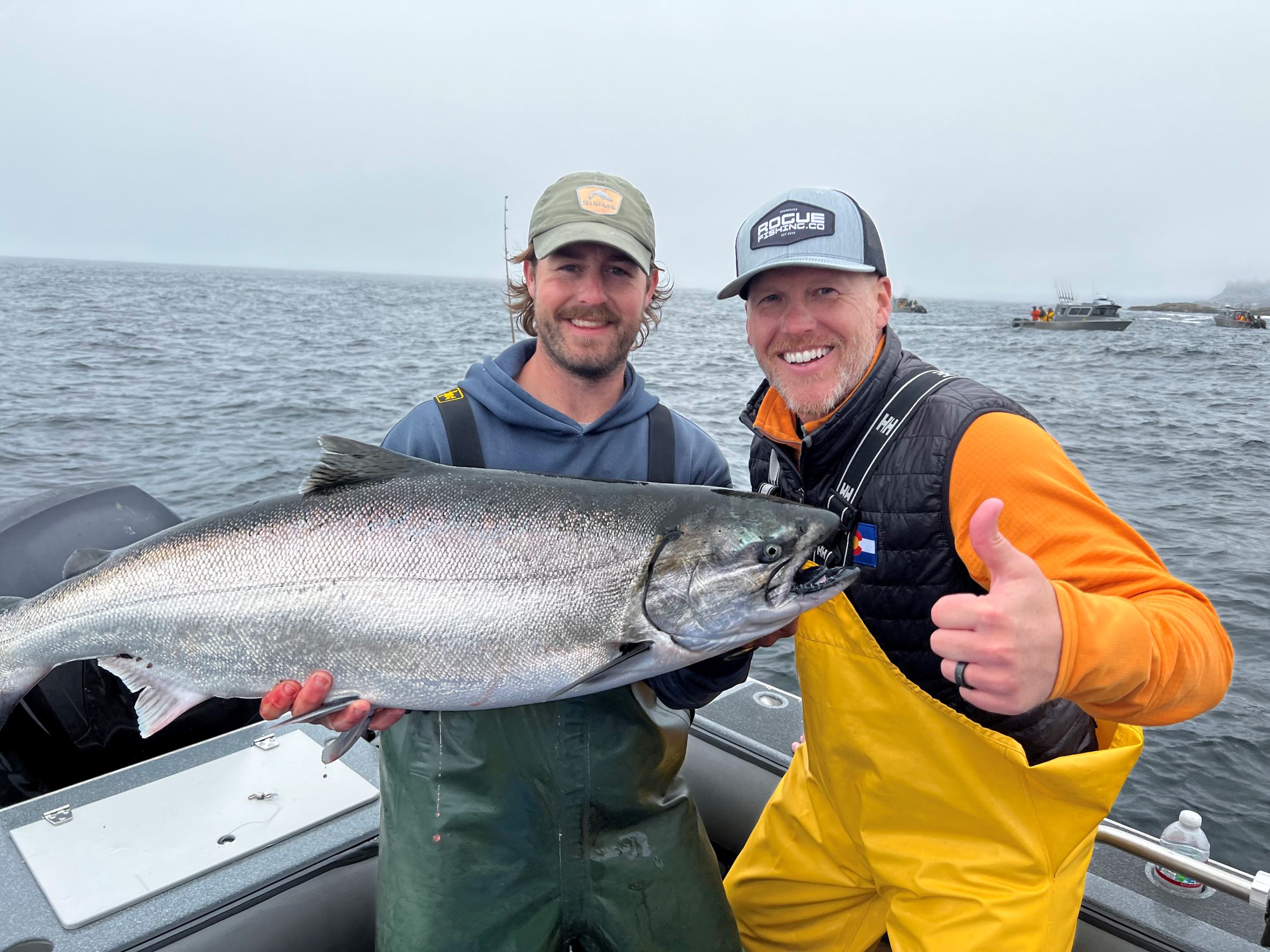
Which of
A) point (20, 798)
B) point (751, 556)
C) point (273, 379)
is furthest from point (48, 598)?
point (273, 379)

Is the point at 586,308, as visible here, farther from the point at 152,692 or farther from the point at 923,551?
the point at 152,692

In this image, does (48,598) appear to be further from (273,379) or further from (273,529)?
(273,379)

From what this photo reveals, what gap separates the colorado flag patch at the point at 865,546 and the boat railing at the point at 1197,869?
1.48 metres

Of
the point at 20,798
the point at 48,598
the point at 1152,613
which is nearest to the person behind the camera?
the point at 1152,613

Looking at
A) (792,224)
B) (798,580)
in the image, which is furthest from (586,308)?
(798,580)

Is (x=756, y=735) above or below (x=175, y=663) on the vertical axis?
below

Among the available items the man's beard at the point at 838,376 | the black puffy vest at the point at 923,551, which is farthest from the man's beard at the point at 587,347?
the black puffy vest at the point at 923,551

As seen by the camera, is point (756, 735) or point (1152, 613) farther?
point (756, 735)

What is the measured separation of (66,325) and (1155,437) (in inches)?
1736

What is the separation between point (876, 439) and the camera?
8.83 feet

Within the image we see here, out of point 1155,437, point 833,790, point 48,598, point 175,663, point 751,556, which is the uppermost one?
point 751,556

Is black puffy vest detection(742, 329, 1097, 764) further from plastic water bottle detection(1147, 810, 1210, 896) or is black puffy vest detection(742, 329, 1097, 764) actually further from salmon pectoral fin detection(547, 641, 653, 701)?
Result: plastic water bottle detection(1147, 810, 1210, 896)

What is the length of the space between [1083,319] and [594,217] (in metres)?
91.7

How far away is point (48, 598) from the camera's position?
2.84 meters
